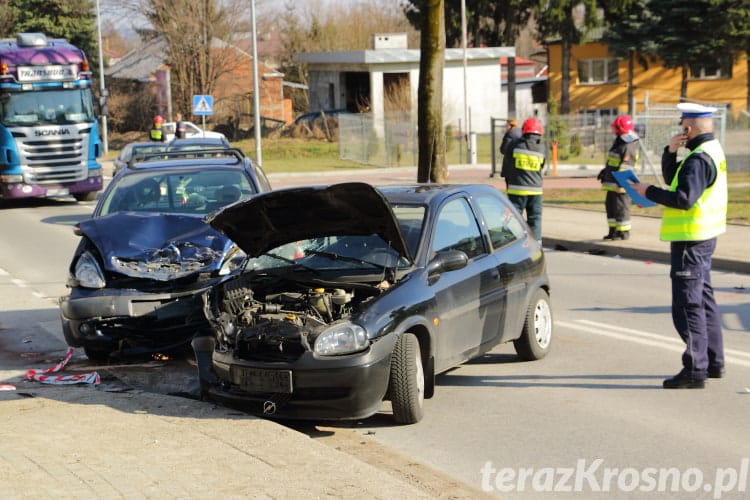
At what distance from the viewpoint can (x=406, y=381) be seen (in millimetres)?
7082

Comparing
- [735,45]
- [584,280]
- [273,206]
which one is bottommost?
[584,280]

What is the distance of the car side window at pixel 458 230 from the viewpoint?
802 cm

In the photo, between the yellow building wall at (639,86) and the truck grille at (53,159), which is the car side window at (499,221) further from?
the yellow building wall at (639,86)

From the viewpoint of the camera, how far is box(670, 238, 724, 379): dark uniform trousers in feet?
25.4

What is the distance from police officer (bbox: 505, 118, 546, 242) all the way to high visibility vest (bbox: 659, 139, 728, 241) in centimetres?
675

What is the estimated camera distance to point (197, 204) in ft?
35.7

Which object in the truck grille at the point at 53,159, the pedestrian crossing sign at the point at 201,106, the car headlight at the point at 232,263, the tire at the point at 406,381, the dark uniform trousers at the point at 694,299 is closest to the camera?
the tire at the point at 406,381

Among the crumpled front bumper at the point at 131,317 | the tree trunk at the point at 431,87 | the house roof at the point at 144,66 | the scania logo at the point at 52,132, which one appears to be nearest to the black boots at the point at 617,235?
the tree trunk at the point at 431,87

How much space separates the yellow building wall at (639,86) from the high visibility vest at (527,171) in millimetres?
45536

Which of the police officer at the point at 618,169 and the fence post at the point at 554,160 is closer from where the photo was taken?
the police officer at the point at 618,169

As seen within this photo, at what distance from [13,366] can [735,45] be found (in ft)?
165

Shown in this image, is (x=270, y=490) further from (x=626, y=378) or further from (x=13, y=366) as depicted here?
(x=13, y=366)

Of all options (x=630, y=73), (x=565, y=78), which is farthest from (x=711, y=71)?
(x=565, y=78)

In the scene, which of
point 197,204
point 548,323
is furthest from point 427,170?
point 548,323
